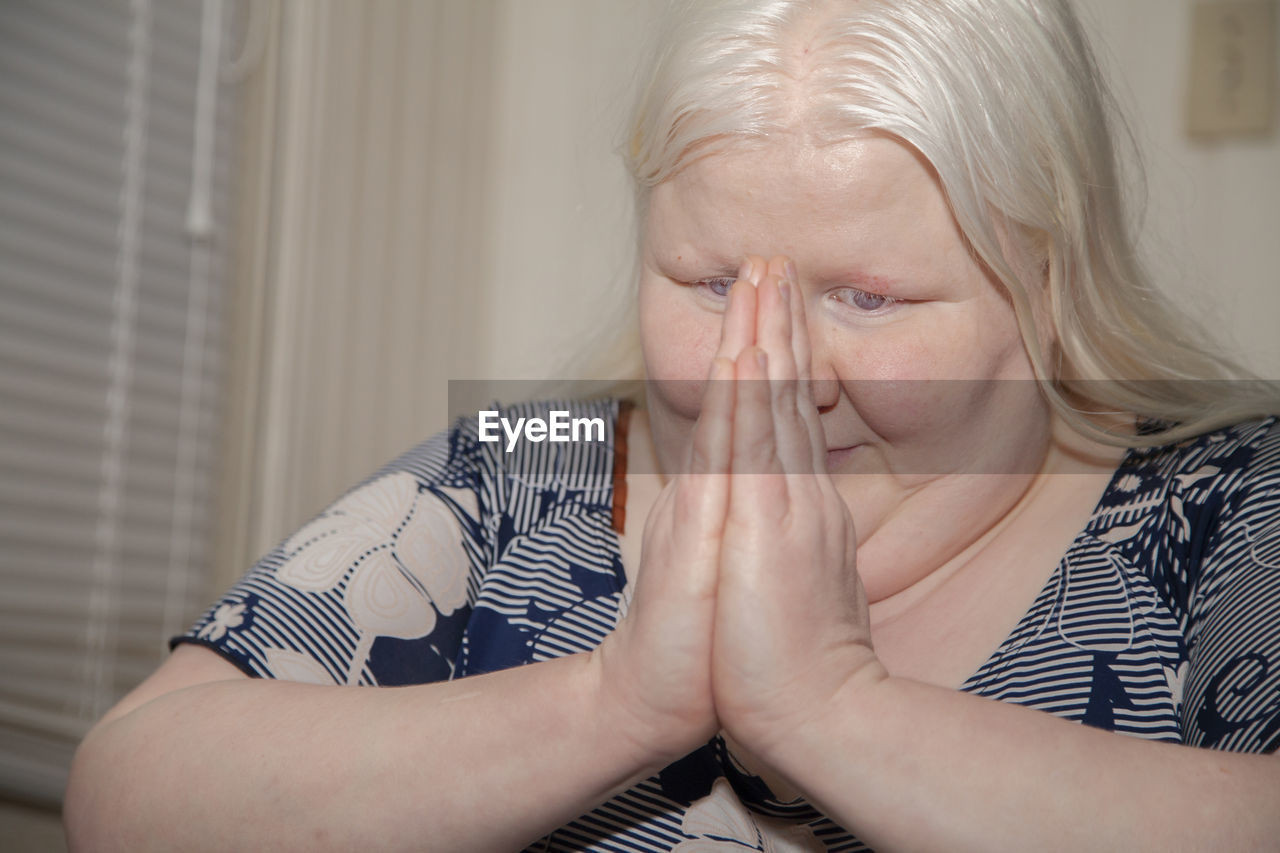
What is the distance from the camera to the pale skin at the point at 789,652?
0.57m

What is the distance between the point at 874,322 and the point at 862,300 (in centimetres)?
2

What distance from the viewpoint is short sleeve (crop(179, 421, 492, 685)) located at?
0.81 metres

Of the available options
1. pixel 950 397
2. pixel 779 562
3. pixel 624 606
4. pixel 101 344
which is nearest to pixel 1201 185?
pixel 950 397

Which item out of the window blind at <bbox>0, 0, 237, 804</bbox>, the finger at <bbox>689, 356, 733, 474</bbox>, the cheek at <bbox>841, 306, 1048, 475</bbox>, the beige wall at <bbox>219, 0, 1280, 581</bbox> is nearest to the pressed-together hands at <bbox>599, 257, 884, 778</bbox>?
the finger at <bbox>689, 356, 733, 474</bbox>

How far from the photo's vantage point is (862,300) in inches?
30.5

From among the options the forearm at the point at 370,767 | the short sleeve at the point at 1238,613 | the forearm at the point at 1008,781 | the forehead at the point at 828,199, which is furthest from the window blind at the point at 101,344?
the short sleeve at the point at 1238,613

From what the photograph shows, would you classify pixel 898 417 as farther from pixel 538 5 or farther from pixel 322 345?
pixel 538 5

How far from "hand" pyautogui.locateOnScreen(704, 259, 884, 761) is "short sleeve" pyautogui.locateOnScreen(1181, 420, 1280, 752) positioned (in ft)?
0.74

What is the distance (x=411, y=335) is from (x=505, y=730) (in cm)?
157

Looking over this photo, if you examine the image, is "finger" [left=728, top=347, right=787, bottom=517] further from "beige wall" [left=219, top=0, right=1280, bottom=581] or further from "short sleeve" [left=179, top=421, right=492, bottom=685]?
"beige wall" [left=219, top=0, right=1280, bottom=581]

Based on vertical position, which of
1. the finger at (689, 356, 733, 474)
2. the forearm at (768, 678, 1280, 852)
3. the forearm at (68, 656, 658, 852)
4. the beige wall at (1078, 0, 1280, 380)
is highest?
the beige wall at (1078, 0, 1280, 380)

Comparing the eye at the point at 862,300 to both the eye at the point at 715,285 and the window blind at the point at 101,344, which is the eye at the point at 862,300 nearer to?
the eye at the point at 715,285

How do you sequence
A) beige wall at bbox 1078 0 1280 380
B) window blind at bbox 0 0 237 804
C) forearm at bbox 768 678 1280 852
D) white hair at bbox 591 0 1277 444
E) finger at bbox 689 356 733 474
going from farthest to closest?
beige wall at bbox 1078 0 1280 380, window blind at bbox 0 0 237 804, white hair at bbox 591 0 1277 444, finger at bbox 689 356 733 474, forearm at bbox 768 678 1280 852

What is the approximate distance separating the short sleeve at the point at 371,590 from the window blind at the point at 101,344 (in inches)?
33.8
